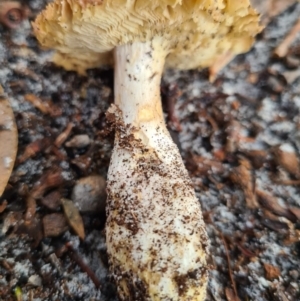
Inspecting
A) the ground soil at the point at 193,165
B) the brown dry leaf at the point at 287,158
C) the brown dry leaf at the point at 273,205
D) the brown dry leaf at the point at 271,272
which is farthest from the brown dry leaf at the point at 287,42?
the brown dry leaf at the point at 271,272

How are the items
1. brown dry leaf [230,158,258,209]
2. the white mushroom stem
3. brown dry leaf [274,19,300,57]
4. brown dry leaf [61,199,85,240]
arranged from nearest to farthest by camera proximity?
the white mushroom stem → brown dry leaf [61,199,85,240] → brown dry leaf [230,158,258,209] → brown dry leaf [274,19,300,57]

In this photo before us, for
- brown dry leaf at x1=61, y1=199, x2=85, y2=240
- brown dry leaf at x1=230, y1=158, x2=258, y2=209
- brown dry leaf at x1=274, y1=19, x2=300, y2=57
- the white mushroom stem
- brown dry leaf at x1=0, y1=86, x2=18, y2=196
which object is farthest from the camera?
brown dry leaf at x1=274, y1=19, x2=300, y2=57

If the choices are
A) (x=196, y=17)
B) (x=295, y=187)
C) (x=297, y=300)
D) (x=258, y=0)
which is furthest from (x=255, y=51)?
(x=297, y=300)

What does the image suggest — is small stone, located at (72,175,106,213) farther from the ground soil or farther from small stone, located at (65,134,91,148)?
small stone, located at (65,134,91,148)

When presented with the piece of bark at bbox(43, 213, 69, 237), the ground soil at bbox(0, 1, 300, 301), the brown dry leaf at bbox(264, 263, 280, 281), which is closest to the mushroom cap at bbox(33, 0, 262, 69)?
the ground soil at bbox(0, 1, 300, 301)

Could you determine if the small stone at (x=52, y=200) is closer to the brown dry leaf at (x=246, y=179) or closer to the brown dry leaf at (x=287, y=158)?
the brown dry leaf at (x=246, y=179)

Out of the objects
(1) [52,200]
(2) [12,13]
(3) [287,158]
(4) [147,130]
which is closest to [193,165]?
(4) [147,130]

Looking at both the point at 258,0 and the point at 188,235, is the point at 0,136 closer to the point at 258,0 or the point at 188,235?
the point at 188,235
